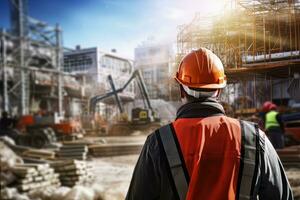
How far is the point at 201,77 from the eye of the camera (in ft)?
6.55

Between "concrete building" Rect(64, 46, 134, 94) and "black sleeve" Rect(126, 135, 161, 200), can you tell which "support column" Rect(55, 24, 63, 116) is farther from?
"black sleeve" Rect(126, 135, 161, 200)

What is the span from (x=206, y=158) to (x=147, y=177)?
0.32 metres

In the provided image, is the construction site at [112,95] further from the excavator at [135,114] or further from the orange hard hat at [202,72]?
the orange hard hat at [202,72]

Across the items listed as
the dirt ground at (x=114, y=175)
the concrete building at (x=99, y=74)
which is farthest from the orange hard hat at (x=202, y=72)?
the concrete building at (x=99, y=74)

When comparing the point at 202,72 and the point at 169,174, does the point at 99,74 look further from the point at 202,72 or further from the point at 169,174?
the point at 169,174

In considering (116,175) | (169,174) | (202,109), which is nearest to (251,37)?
(202,109)

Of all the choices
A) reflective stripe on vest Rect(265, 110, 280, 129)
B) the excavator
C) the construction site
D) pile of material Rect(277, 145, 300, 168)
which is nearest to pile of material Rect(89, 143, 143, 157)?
the construction site

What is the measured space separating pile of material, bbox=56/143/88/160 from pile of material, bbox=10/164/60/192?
4.31 m

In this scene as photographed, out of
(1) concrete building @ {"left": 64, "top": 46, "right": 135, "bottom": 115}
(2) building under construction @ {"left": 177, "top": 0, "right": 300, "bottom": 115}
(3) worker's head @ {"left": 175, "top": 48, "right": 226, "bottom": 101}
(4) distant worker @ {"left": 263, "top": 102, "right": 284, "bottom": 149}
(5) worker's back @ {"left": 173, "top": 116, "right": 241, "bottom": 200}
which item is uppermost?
(1) concrete building @ {"left": 64, "top": 46, "right": 135, "bottom": 115}

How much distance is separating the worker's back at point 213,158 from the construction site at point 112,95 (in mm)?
1420

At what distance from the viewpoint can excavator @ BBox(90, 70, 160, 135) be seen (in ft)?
75.3

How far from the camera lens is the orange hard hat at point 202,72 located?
1.99m

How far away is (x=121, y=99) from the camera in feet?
83.8

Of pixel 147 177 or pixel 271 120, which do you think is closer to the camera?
pixel 147 177
